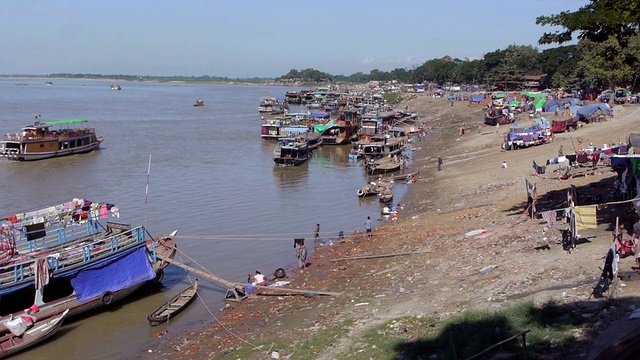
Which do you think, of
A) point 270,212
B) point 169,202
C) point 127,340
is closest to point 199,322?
point 127,340

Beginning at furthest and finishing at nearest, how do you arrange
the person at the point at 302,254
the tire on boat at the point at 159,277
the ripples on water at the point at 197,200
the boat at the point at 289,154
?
the boat at the point at 289,154 < the person at the point at 302,254 < the tire on boat at the point at 159,277 < the ripples on water at the point at 197,200

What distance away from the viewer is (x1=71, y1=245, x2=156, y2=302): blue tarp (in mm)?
17438

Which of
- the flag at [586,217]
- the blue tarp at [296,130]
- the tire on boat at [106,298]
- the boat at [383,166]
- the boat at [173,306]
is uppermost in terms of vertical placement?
the flag at [586,217]

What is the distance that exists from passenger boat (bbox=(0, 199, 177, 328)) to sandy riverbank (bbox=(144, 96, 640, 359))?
3278mm

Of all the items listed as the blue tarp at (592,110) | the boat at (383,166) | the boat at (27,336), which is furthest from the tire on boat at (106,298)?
the blue tarp at (592,110)

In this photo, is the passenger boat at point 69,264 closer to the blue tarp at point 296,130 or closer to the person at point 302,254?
the person at point 302,254

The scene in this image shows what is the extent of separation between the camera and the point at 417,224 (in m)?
24.5

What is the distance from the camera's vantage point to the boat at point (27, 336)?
15.0 metres

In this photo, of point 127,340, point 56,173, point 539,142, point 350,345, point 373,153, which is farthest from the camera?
point 373,153

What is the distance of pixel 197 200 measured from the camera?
1273 inches

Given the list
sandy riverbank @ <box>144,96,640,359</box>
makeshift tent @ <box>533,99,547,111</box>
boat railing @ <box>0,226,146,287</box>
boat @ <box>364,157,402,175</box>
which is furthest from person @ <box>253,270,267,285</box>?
makeshift tent @ <box>533,99,547,111</box>

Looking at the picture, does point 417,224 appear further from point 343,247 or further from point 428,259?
point 428,259

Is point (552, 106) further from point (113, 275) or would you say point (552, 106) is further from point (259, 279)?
point (113, 275)

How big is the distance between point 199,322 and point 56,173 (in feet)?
100.0
